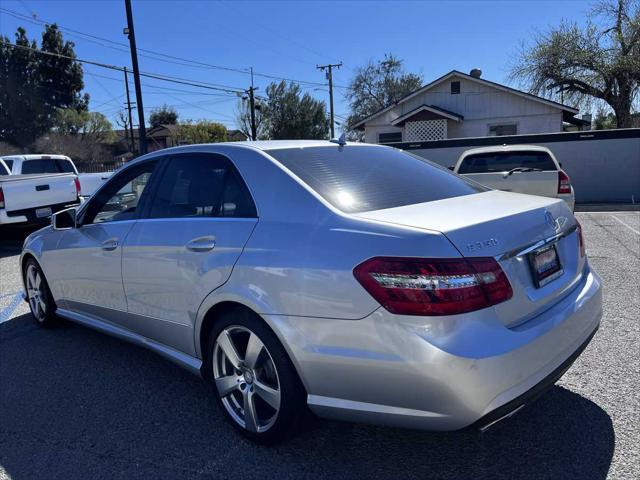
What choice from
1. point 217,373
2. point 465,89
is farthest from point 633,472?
point 465,89

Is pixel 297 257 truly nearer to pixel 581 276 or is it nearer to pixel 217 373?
pixel 217 373

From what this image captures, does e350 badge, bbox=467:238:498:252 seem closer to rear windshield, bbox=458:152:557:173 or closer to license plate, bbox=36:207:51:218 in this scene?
rear windshield, bbox=458:152:557:173

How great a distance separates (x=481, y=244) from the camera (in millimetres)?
2242

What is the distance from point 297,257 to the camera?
2.46 meters

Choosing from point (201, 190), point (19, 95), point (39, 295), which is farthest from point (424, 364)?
point (19, 95)

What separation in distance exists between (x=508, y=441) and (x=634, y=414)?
82 cm

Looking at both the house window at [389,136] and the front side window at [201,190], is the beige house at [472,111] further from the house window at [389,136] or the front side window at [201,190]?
the front side window at [201,190]

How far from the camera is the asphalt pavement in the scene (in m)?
2.60

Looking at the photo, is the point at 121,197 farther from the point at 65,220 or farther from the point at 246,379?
the point at 246,379

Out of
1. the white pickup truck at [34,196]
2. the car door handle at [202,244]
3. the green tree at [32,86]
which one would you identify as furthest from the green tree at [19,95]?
the car door handle at [202,244]

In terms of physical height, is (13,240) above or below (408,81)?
below

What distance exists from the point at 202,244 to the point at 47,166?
12048mm

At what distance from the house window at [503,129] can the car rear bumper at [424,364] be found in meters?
21.0

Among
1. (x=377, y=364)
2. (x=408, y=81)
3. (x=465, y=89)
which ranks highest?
(x=408, y=81)
